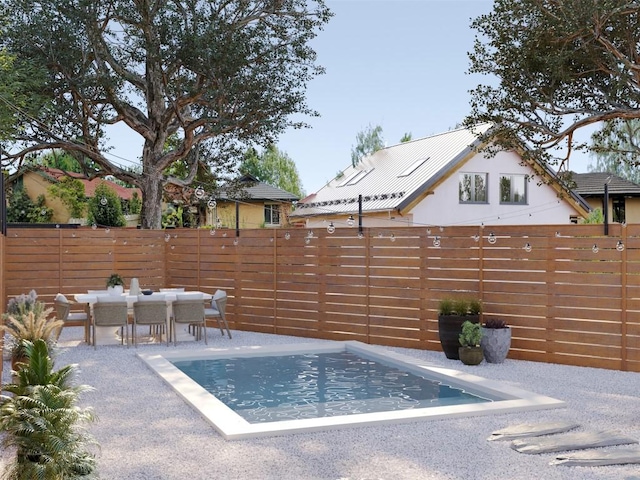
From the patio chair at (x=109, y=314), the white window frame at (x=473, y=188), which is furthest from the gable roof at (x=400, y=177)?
the patio chair at (x=109, y=314)

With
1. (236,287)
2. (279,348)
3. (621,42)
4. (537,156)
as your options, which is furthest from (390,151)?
(279,348)

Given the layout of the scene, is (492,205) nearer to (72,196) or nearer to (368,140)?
(72,196)

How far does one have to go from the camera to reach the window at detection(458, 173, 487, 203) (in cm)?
2333

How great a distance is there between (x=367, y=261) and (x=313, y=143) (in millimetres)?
43810

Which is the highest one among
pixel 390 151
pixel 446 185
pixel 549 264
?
pixel 390 151

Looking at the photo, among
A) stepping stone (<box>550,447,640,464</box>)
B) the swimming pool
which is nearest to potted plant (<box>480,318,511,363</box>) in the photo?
the swimming pool

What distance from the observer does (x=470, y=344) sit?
32.4ft

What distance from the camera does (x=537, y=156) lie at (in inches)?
660

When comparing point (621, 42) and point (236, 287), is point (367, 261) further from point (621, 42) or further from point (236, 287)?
point (621, 42)

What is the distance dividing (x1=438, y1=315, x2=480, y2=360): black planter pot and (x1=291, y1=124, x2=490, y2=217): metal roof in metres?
10.4

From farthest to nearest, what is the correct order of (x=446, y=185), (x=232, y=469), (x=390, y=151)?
(x=390, y=151) < (x=446, y=185) < (x=232, y=469)

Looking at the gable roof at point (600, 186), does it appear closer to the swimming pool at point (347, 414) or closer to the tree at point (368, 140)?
the tree at point (368, 140)

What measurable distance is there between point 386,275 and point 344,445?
232 inches

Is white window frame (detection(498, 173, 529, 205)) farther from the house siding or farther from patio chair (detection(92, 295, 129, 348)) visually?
patio chair (detection(92, 295, 129, 348))
